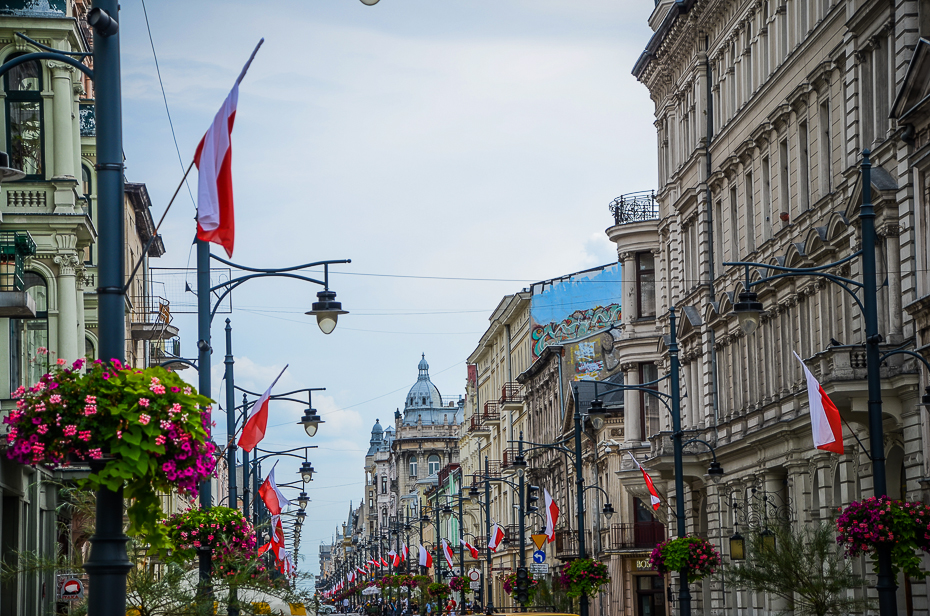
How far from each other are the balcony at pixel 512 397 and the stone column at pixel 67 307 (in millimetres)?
61150

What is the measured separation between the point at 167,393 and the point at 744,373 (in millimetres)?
34195

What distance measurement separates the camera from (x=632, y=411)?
58.6m

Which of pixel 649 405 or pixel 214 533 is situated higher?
Result: pixel 649 405

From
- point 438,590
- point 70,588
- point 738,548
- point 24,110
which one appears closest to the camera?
point 70,588

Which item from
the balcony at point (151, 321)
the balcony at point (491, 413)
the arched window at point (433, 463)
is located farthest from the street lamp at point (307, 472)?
the arched window at point (433, 463)

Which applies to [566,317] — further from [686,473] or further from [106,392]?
[106,392]

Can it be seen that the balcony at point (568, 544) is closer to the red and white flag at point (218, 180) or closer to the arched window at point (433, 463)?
the red and white flag at point (218, 180)

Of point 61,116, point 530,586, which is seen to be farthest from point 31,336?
point 530,586

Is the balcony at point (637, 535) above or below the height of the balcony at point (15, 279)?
below

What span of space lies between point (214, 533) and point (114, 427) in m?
13.3

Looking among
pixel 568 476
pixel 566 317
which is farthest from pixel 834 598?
pixel 566 317

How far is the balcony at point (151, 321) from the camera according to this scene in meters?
51.6

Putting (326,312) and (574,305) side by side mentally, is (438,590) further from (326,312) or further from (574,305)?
(326,312)

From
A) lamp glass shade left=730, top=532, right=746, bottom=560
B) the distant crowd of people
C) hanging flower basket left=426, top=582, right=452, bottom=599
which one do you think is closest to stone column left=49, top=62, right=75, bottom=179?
lamp glass shade left=730, top=532, right=746, bottom=560
